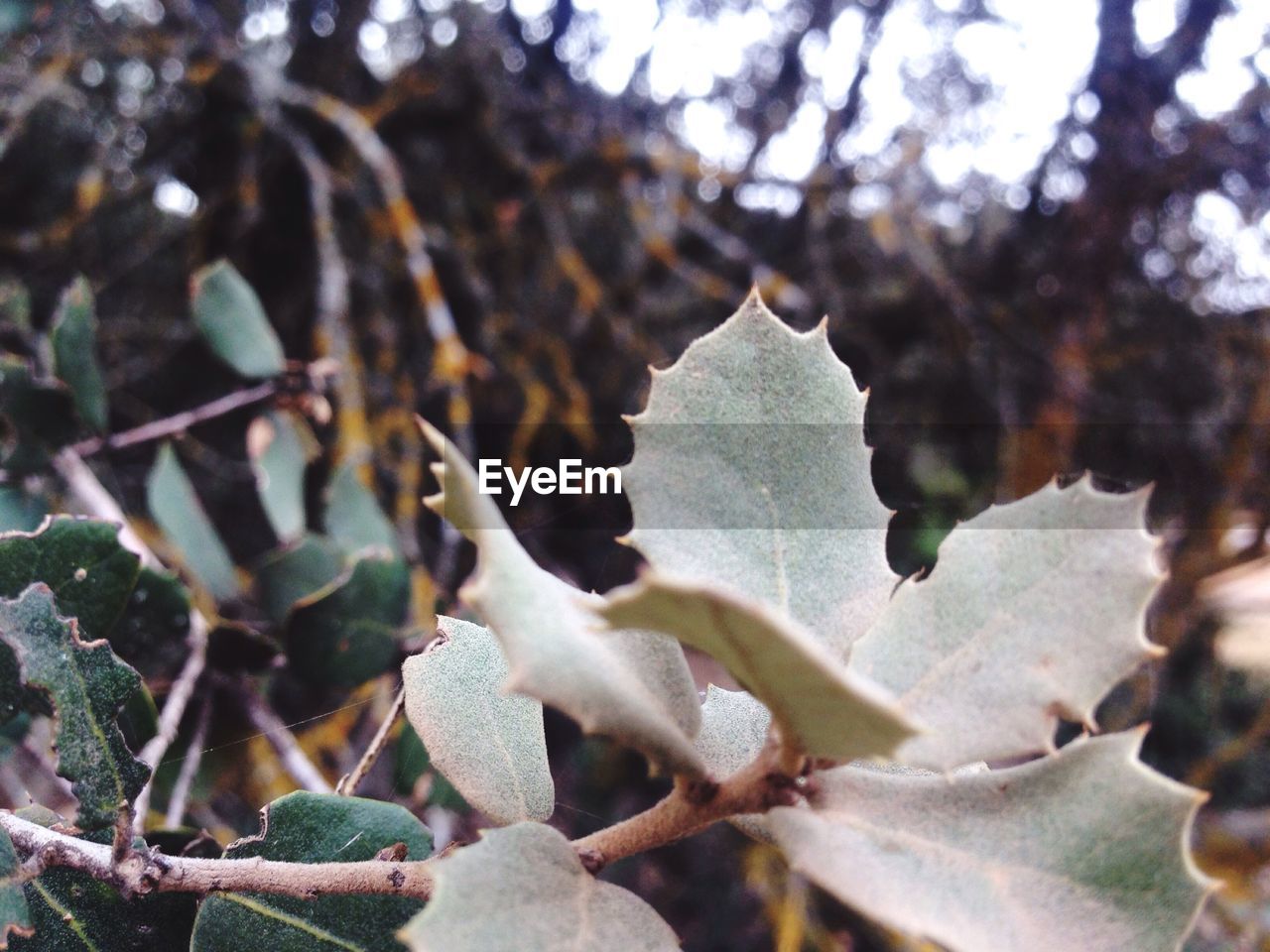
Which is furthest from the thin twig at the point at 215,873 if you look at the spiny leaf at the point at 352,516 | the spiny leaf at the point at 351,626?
the spiny leaf at the point at 352,516

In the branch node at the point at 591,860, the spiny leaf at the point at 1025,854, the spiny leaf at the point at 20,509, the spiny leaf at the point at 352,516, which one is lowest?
the spiny leaf at the point at 352,516

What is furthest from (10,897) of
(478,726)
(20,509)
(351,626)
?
(20,509)

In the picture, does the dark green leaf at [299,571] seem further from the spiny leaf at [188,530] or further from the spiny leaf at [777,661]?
the spiny leaf at [777,661]

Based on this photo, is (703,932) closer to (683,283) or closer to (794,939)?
(794,939)

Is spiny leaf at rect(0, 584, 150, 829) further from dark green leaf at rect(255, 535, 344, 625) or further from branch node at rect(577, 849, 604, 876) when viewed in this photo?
dark green leaf at rect(255, 535, 344, 625)

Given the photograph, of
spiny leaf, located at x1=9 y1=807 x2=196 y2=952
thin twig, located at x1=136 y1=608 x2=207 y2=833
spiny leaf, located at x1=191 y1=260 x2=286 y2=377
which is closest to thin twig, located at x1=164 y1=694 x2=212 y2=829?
thin twig, located at x1=136 y1=608 x2=207 y2=833

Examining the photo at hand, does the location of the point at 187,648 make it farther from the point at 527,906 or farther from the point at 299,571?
the point at 527,906
